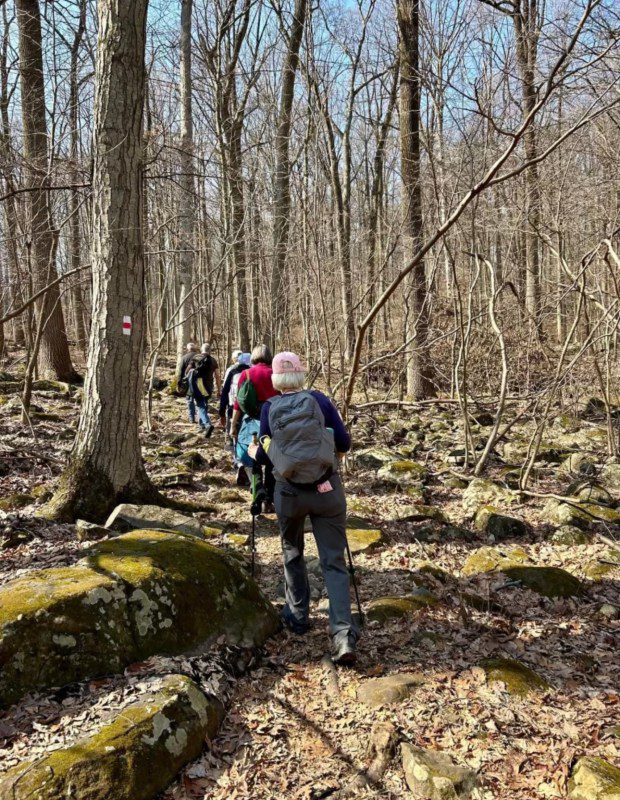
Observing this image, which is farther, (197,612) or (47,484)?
(47,484)

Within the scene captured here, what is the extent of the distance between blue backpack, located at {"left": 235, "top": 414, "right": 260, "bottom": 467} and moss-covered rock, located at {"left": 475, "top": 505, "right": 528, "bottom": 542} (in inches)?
113

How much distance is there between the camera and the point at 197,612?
389 centimetres

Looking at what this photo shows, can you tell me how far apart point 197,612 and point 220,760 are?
1.01 m

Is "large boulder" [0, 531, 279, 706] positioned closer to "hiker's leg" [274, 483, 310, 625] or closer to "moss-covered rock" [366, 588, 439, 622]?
"hiker's leg" [274, 483, 310, 625]

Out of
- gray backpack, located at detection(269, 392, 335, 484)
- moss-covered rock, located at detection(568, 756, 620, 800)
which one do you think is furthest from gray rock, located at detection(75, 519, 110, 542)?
moss-covered rock, located at detection(568, 756, 620, 800)

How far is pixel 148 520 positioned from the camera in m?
5.63

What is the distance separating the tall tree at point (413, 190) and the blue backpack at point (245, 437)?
140 inches

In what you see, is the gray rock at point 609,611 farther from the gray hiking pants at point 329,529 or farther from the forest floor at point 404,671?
the gray hiking pants at point 329,529

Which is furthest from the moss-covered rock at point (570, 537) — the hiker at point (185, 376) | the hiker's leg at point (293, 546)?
the hiker at point (185, 376)

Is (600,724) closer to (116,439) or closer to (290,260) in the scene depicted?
(116,439)

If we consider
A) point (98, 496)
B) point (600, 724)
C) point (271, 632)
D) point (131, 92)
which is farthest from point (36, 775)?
point (131, 92)

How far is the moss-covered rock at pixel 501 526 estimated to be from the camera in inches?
267

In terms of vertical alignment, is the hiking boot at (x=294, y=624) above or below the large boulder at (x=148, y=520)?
below

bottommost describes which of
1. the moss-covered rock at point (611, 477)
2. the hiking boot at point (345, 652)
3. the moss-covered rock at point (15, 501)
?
the hiking boot at point (345, 652)
